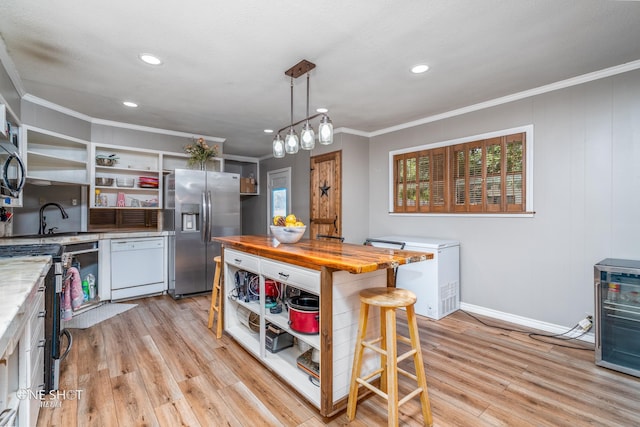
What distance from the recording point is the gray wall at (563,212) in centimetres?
260

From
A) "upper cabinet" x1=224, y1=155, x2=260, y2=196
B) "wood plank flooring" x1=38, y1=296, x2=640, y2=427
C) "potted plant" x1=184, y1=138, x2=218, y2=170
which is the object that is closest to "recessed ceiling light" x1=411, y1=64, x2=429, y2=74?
"wood plank flooring" x1=38, y1=296, x2=640, y2=427

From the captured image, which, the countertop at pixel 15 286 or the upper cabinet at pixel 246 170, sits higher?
the upper cabinet at pixel 246 170

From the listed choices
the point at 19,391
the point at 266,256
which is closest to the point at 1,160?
the point at 19,391

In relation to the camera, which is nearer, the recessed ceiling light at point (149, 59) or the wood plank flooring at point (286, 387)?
the wood plank flooring at point (286, 387)

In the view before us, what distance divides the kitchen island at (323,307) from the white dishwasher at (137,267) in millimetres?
2334

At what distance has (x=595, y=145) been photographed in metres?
2.74

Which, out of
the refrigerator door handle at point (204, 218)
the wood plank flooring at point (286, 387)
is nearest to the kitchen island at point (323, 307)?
the wood plank flooring at point (286, 387)

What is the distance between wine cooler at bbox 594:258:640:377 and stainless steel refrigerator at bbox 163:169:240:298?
14.2 ft

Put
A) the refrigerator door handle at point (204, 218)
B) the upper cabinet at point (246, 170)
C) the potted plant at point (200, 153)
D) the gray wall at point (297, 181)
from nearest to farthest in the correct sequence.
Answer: the refrigerator door handle at point (204, 218) → the potted plant at point (200, 153) → the gray wall at point (297, 181) → the upper cabinet at point (246, 170)

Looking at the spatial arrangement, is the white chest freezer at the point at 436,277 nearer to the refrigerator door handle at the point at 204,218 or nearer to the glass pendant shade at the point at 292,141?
the glass pendant shade at the point at 292,141

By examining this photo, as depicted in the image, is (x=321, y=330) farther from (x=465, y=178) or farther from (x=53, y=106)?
(x=53, y=106)

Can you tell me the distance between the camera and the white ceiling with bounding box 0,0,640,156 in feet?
6.17

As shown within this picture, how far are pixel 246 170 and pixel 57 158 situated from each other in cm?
387

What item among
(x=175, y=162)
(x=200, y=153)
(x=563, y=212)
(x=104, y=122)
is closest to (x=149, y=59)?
(x=200, y=153)
